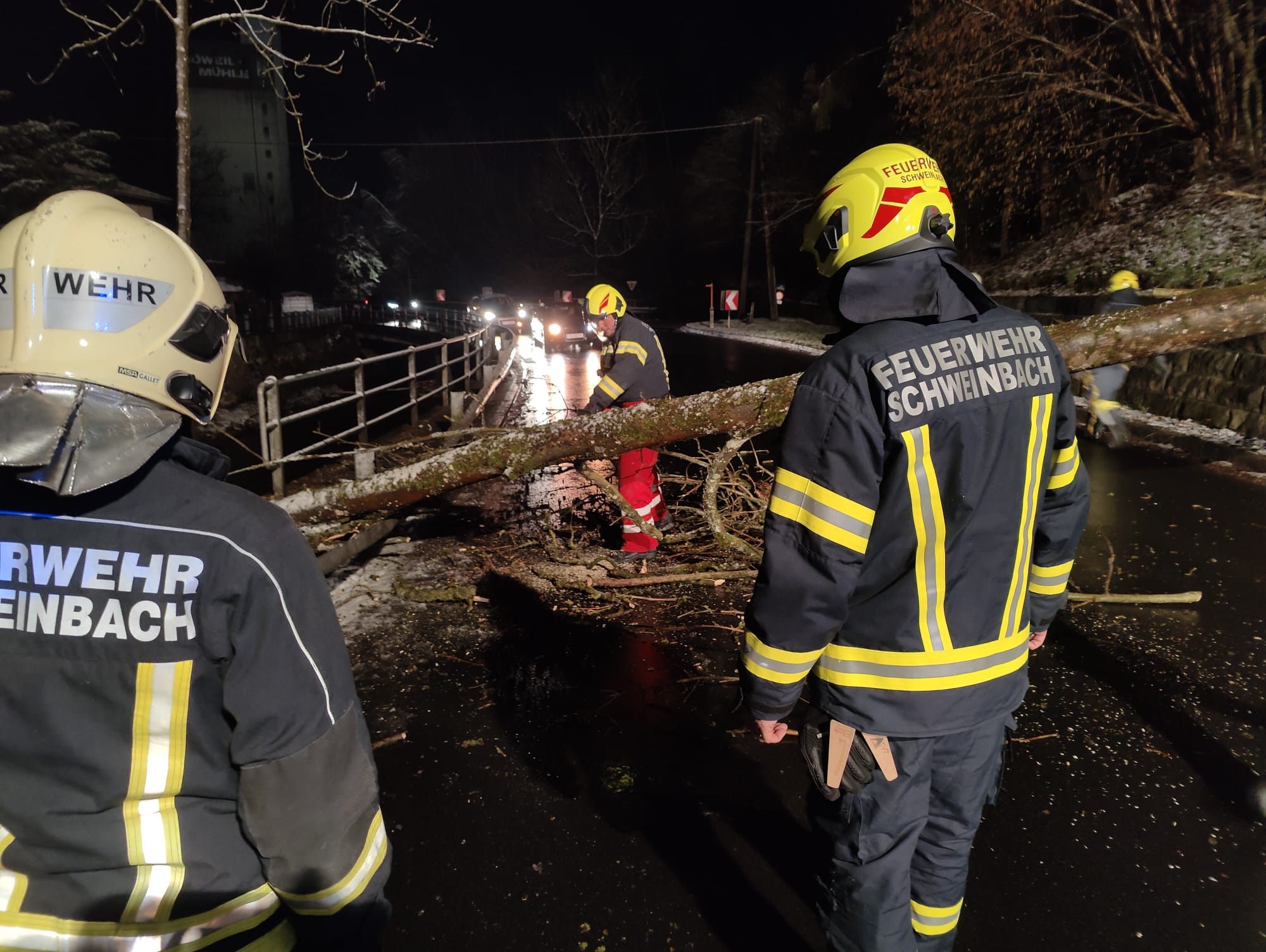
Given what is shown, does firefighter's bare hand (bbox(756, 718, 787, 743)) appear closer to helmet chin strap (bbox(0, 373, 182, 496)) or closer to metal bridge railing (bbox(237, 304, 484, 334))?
helmet chin strap (bbox(0, 373, 182, 496))

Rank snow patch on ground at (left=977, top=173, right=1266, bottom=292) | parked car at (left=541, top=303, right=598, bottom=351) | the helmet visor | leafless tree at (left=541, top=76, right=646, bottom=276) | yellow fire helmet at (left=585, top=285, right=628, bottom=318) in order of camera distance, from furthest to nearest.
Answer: leafless tree at (left=541, top=76, right=646, bottom=276)
parked car at (left=541, top=303, right=598, bottom=351)
snow patch on ground at (left=977, top=173, right=1266, bottom=292)
yellow fire helmet at (left=585, top=285, right=628, bottom=318)
the helmet visor

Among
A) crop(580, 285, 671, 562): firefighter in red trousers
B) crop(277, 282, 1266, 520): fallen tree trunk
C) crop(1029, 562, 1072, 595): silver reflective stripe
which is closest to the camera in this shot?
crop(1029, 562, 1072, 595): silver reflective stripe

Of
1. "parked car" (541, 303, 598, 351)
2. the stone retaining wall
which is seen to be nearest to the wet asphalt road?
the stone retaining wall

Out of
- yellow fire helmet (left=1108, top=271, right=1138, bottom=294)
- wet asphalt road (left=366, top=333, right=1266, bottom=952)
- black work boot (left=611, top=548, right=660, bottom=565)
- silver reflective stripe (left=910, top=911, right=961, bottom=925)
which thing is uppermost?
yellow fire helmet (left=1108, top=271, right=1138, bottom=294)

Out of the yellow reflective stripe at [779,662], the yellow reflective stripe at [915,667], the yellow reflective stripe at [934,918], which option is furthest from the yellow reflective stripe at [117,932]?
the yellow reflective stripe at [934,918]

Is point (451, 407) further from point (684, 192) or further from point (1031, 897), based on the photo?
point (684, 192)

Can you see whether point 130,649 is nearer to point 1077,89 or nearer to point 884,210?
point 884,210

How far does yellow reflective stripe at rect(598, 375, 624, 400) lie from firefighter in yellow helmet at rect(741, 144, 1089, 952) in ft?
13.4

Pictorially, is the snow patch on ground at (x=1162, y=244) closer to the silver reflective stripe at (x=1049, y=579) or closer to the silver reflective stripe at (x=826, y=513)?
the silver reflective stripe at (x=1049, y=579)

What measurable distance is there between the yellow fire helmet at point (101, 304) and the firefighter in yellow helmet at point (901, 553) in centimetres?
125

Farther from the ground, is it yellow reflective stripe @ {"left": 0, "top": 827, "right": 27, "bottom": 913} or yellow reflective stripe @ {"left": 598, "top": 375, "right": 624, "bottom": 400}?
yellow reflective stripe @ {"left": 598, "top": 375, "right": 624, "bottom": 400}

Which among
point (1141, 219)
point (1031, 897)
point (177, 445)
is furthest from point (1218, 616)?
point (1141, 219)

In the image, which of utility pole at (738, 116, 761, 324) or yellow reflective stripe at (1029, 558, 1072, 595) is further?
utility pole at (738, 116, 761, 324)

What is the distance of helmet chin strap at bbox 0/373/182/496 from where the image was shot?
105 cm
